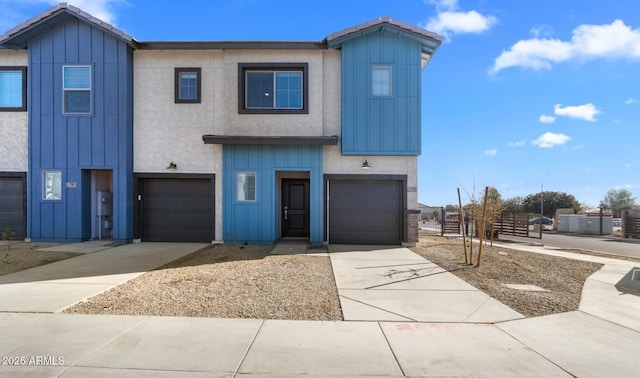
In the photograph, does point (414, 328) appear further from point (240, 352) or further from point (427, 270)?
point (427, 270)

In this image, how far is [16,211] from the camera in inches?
451

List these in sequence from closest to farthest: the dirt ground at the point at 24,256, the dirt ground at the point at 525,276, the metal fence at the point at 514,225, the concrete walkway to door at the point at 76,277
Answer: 1. the concrete walkway to door at the point at 76,277
2. the dirt ground at the point at 525,276
3. the dirt ground at the point at 24,256
4. the metal fence at the point at 514,225

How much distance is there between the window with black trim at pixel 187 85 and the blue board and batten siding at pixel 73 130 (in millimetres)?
1641

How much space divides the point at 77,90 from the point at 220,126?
16.6ft

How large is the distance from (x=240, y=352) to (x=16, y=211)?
1256 centimetres

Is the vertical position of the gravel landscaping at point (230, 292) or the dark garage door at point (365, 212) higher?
the dark garage door at point (365, 212)

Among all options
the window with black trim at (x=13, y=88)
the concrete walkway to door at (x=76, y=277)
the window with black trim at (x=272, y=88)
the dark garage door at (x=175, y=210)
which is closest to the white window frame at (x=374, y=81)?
the window with black trim at (x=272, y=88)

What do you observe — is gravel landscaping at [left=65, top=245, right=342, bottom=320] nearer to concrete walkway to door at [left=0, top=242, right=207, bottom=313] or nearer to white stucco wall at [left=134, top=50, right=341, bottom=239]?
concrete walkway to door at [left=0, top=242, right=207, bottom=313]

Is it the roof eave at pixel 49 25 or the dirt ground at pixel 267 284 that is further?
the roof eave at pixel 49 25

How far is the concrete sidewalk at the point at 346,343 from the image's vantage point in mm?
3326

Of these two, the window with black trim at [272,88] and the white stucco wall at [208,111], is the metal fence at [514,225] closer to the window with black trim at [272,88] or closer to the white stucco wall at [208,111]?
the white stucco wall at [208,111]

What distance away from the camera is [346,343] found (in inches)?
153

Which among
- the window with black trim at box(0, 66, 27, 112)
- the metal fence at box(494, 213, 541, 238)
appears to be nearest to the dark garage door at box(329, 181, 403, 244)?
the metal fence at box(494, 213, 541, 238)

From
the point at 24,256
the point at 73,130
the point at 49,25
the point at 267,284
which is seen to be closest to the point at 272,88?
the point at 73,130
